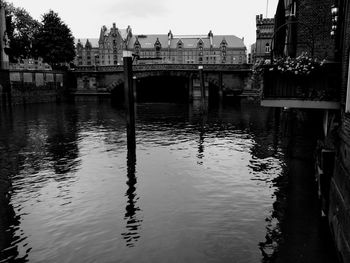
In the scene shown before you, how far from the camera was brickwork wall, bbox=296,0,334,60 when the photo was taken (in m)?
17.2

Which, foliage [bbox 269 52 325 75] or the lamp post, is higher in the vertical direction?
the lamp post

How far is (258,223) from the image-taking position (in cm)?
948

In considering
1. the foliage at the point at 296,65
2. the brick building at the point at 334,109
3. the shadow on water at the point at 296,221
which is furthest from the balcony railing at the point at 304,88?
the shadow on water at the point at 296,221

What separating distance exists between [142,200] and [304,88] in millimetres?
7458

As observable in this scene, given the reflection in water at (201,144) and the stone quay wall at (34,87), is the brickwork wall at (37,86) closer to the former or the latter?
the stone quay wall at (34,87)

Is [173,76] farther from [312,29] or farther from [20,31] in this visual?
[312,29]

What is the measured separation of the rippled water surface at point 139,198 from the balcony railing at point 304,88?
3229 mm

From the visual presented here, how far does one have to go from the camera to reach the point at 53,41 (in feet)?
211

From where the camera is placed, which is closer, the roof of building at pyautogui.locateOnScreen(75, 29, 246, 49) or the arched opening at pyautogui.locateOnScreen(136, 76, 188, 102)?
the arched opening at pyautogui.locateOnScreen(136, 76, 188, 102)

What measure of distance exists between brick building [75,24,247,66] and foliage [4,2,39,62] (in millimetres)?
42333

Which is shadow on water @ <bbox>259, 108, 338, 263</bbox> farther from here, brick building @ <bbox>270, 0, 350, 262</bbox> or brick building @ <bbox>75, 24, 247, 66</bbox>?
brick building @ <bbox>75, 24, 247, 66</bbox>

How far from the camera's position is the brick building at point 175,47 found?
111 metres

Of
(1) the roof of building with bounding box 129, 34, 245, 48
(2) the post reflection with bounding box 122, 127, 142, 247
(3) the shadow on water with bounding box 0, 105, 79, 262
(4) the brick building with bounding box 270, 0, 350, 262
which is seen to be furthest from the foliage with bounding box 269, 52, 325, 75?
(1) the roof of building with bounding box 129, 34, 245, 48

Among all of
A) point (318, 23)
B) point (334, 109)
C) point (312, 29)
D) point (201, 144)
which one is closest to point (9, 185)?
point (201, 144)
